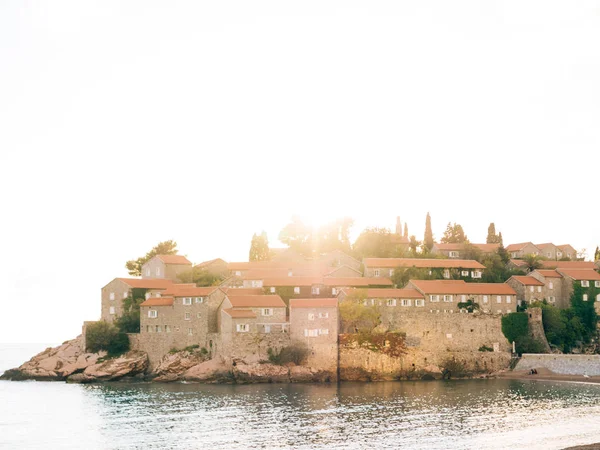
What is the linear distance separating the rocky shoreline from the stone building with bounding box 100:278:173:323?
16.9 ft

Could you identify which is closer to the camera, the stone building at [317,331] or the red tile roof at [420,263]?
the stone building at [317,331]

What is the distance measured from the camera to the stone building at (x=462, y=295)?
278 feet

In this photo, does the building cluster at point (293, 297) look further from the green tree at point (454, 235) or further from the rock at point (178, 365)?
the green tree at point (454, 235)

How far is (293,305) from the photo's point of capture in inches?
3091

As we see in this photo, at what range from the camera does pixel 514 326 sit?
84.6 meters

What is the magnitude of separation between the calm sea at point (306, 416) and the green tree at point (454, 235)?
4408 centimetres

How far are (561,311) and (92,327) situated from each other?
5613 centimetres

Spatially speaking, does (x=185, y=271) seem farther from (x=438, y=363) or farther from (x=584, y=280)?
(x=584, y=280)

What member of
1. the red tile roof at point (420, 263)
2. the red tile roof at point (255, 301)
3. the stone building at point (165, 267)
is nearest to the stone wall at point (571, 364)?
the red tile roof at point (420, 263)

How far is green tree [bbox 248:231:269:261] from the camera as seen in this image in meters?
112

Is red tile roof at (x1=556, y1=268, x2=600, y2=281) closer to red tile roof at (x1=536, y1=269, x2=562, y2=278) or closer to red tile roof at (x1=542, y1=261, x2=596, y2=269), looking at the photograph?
red tile roof at (x1=536, y1=269, x2=562, y2=278)

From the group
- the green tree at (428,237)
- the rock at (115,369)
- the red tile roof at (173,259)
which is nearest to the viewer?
the rock at (115,369)

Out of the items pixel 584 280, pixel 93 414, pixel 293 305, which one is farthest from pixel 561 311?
pixel 93 414

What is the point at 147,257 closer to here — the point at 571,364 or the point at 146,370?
the point at 146,370
